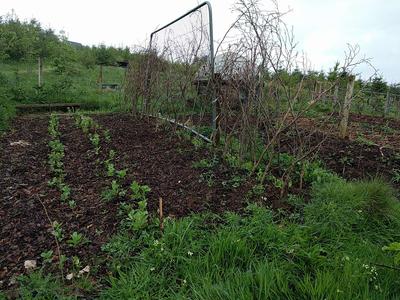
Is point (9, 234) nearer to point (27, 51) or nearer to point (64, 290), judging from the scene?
point (64, 290)

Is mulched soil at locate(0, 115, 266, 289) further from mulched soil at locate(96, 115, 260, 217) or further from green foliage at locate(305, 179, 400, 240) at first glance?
green foliage at locate(305, 179, 400, 240)

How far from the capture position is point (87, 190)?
11.2ft

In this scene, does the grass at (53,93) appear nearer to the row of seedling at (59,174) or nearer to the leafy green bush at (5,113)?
the leafy green bush at (5,113)

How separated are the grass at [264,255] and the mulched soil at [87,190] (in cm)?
22

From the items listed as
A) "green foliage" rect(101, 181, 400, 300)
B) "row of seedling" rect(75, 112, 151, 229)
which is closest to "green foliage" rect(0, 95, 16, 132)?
"row of seedling" rect(75, 112, 151, 229)

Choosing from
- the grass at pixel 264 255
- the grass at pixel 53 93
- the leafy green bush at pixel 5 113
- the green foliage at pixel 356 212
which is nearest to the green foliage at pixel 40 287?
the grass at pixel 264 255

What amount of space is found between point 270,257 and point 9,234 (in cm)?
193

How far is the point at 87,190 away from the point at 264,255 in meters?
1.94

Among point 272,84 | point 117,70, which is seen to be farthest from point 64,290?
point 117,70

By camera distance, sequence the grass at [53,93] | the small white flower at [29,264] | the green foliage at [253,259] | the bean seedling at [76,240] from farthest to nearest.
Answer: the grass at [53,93]
the bean seedling at [76,240]
the small white flower at [29,264]
the green foliage at [253,259]

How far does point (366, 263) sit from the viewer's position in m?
2.07

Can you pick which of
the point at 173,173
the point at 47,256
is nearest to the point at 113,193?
the point at 173,173

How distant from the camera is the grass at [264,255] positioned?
1.89 metres

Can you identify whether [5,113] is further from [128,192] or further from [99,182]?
[128,192]
